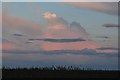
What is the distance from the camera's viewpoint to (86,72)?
69.0m

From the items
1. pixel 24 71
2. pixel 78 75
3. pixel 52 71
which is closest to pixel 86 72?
pixel 78 75

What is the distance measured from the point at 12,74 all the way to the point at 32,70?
522cm

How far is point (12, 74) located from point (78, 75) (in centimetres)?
1263

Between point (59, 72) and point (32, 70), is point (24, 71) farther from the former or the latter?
point (59, 72)

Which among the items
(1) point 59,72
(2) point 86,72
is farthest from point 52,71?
(2) point 86,72

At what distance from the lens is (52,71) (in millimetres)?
70500

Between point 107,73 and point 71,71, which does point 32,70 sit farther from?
point 107,73

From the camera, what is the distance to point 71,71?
7156 centimetres

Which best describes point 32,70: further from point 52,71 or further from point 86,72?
point 86,72

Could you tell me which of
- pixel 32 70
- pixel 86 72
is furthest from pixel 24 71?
pixel 86 72

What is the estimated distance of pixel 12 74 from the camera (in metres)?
67.7

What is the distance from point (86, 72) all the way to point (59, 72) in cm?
523

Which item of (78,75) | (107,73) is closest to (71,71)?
(78,75)

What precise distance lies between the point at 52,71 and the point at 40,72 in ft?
7.75
